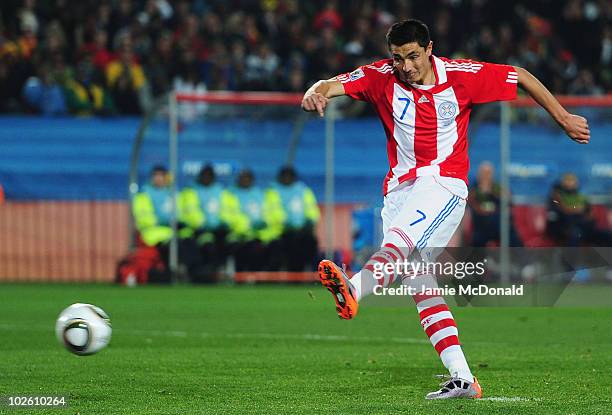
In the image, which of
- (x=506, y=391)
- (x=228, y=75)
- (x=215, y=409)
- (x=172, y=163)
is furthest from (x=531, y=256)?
(x=215, y=409)

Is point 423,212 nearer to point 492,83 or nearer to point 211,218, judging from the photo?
point 492,83

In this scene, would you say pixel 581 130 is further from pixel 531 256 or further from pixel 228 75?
pixel 228 75

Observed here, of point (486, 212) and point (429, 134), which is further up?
point (429, 134)

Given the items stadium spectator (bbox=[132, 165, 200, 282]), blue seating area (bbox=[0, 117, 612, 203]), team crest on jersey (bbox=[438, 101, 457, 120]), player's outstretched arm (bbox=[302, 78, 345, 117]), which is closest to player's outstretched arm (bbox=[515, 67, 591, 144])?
team crest on jersey (bbox=[438, 101, 457, 120])

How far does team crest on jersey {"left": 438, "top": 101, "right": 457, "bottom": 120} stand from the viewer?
8.20m

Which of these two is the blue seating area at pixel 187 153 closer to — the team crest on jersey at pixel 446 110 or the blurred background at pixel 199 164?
the blurred background at pixel 199 164

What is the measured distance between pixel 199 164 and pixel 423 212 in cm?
1329

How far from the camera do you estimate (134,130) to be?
21672mm

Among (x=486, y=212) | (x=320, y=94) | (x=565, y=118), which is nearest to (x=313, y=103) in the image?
(x=320, y=94)

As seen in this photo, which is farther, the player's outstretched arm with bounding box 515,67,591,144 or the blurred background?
the blurred background

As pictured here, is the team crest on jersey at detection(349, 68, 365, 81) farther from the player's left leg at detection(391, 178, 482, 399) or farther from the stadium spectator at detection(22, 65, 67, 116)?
the stadium spectator at detection(22, 65, 67, 116)

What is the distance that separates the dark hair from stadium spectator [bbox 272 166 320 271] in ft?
40.4

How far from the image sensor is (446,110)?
8.22m

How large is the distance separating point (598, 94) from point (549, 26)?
280 cm
